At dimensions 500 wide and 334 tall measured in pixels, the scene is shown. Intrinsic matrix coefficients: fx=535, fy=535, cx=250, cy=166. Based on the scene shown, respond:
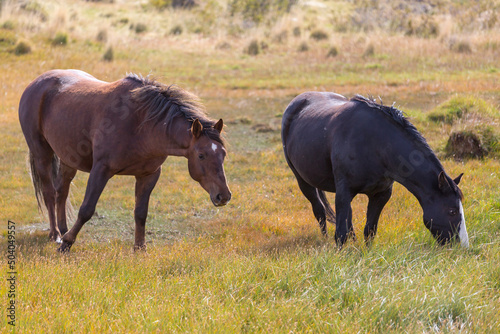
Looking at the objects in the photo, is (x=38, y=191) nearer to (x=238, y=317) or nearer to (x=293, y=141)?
(x=293, y=141)

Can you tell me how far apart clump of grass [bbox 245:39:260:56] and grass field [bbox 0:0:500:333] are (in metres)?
1.89

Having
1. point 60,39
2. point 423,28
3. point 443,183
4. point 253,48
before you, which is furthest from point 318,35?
point 443,183

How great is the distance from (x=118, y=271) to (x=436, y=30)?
2101cm

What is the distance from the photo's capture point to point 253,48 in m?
21.8

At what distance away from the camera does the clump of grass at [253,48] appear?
2175cm

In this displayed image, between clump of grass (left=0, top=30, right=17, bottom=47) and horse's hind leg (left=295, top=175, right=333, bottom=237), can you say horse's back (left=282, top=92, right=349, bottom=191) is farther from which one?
clump of grass (left=0, top=30, right=17, bottom=47)

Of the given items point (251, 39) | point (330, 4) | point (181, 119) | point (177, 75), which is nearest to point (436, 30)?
point (251, 39)

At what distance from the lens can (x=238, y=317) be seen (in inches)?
144

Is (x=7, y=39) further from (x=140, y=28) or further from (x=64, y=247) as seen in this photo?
(x=64, y=247)

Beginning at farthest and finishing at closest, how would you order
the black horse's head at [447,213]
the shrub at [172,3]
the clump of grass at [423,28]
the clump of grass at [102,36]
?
1. the shrub at [172,3]
2. the clump of grass at [423,28]
3. the clump of grass at [102,36]
4. the black horse's head at [447,213]

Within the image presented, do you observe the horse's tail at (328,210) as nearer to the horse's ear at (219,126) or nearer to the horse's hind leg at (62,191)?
the horse's ear at (219,126)

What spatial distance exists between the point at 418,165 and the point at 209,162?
1938 millimetres

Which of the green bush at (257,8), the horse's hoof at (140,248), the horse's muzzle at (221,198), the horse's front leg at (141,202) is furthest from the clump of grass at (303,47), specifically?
the horse's muzzle at (221,198)

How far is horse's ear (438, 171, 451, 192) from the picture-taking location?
471 cm
